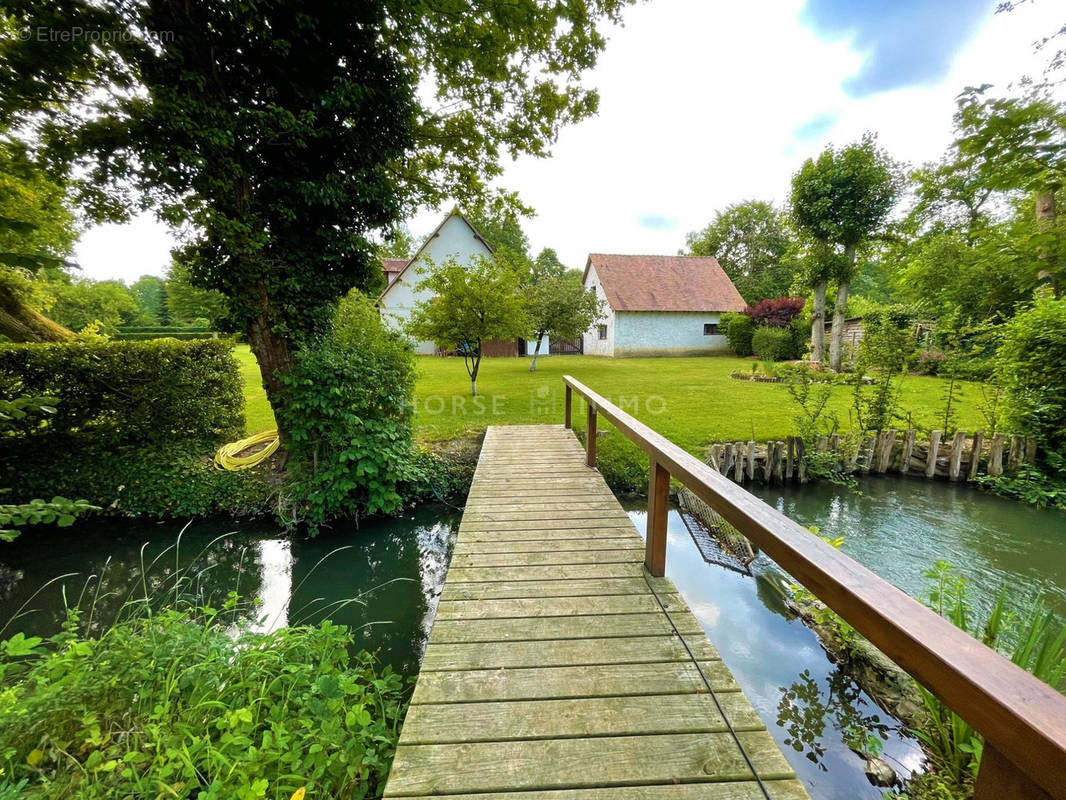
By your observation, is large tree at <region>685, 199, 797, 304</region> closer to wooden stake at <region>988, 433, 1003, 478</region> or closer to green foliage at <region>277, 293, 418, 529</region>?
wooden stake at <region>988, 433, 1003, 478</region>

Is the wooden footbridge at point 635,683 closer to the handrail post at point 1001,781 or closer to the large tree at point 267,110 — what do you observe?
the handrail post at point 1001,781

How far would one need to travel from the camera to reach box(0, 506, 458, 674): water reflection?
334 cm

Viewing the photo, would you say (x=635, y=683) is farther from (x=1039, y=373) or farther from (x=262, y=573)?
(x=1039, y=373)

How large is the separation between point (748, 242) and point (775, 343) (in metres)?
17.4

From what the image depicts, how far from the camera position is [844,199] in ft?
39.9

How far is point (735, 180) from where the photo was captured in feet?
94.3

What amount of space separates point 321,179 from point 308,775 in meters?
5.11

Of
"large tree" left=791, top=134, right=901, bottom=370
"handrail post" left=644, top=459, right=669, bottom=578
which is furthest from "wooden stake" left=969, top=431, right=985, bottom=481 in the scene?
"large tree" left=791, top=134, right=901, bottom=370

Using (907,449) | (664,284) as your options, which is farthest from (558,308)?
(907,449)

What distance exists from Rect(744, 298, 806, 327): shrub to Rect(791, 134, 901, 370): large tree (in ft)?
16.8

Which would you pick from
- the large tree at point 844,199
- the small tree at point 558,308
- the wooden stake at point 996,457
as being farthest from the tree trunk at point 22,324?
the large tree at point 844,199

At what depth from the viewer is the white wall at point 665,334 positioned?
20.3m

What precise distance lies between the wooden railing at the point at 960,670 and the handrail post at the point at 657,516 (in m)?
1.01

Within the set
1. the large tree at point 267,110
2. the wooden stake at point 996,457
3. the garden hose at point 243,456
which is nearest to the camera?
the large tree at point 267,110
